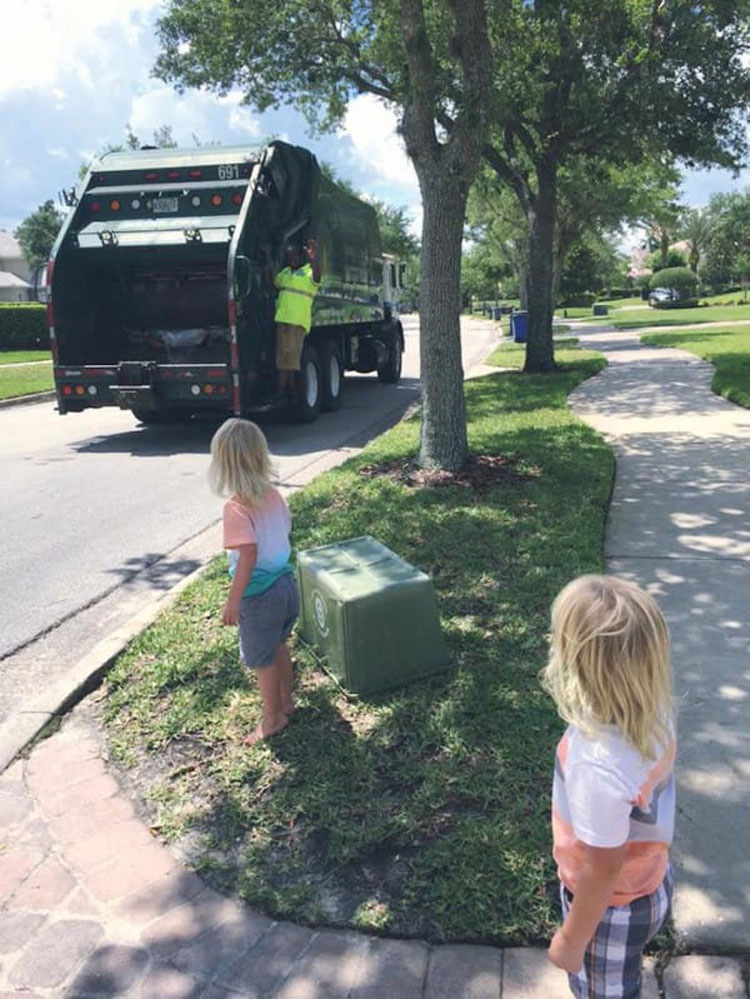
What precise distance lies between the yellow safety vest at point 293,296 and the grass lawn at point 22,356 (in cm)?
1478

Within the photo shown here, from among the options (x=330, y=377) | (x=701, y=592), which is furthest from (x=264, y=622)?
(x=330, y=377)

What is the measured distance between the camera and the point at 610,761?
170 cm

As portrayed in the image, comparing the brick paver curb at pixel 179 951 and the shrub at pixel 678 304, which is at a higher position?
the shrub at pixel 678 304

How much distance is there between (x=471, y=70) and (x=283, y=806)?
6070mm

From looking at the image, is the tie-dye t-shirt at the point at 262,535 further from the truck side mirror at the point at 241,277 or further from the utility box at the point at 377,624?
the truck side mirror at the point at 241,277

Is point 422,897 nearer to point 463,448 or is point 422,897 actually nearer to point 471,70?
point 463,448

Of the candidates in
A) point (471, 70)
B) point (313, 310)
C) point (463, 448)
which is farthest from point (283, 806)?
point (313, 310)

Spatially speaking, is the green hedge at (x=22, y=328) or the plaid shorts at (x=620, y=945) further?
the green hedge at (x=22, y=328)

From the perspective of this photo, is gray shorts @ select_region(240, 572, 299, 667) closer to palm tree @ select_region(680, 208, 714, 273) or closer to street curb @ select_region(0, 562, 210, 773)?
street curb @ select_region(0, 562, 210, 773)

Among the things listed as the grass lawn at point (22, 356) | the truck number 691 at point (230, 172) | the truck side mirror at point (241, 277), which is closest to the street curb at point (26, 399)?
the truck number 691 at point (230, 172)

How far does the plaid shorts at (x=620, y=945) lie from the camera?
1.84 meters

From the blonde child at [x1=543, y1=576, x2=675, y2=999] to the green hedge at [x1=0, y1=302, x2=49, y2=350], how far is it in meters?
28.6

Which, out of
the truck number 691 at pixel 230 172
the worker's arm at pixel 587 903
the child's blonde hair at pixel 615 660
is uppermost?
the truck number 691 at pixel 230 172

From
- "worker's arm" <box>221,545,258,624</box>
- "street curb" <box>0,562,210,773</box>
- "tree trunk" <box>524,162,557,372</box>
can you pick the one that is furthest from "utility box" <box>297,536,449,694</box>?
"tree trunk" <box>524,162,557,372</box>
